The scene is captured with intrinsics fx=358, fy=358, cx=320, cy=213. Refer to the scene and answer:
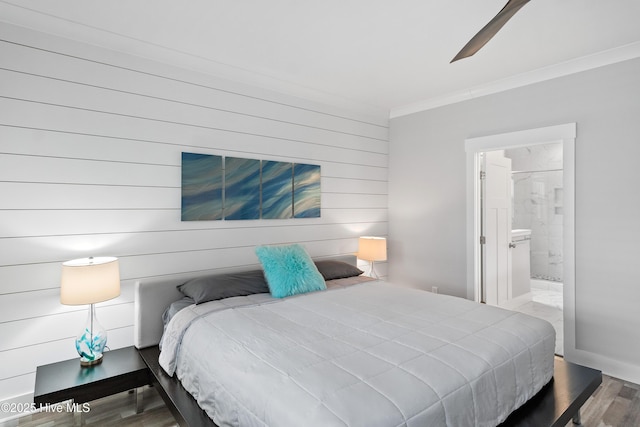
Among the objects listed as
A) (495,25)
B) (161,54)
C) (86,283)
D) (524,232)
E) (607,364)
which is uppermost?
(161,54)

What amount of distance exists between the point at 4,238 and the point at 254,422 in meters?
1.99

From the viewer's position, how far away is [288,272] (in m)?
2.87

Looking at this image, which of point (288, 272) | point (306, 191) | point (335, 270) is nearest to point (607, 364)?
point (335, 270)

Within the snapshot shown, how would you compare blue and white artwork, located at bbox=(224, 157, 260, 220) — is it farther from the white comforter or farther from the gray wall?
the gray wall

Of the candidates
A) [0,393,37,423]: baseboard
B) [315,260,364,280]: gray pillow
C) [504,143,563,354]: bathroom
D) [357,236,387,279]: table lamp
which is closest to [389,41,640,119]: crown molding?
[357,236,387,279]: table lamp

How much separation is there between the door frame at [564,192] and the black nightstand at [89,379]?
10.2 ft

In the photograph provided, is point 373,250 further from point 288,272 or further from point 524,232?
point 524,232

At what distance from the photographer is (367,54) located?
9.40 ft

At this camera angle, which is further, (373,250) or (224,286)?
(373,250)

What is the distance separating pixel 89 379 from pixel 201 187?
153cm

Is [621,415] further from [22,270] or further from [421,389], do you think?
[22,270]

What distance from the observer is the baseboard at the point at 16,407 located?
7.32 ft

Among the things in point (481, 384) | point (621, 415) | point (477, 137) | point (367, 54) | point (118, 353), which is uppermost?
point (367, 54)

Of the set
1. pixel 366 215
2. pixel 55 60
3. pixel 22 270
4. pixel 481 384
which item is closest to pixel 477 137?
pixel 366 215
